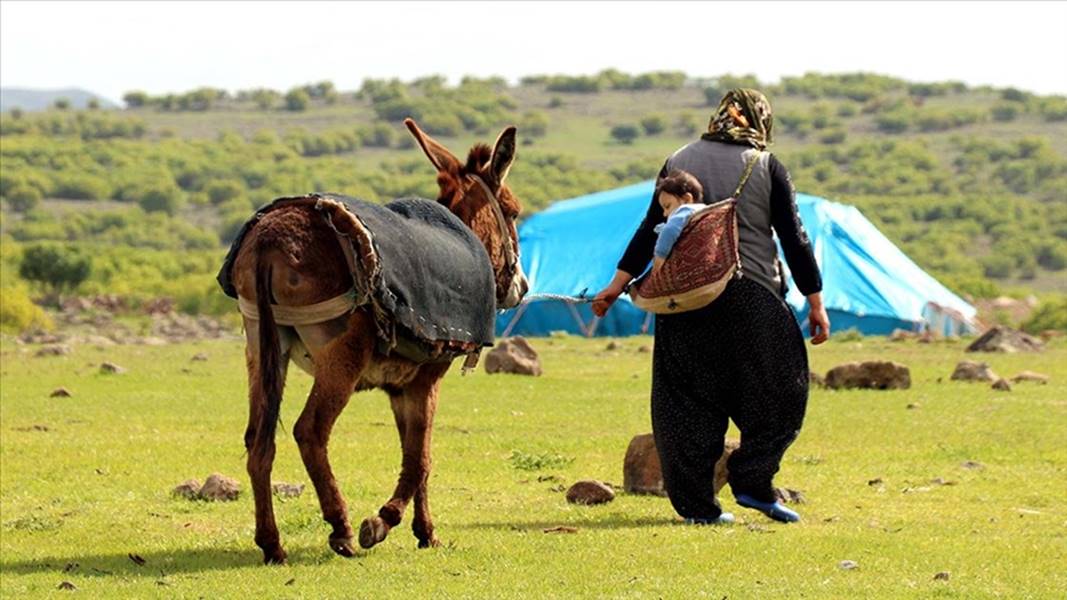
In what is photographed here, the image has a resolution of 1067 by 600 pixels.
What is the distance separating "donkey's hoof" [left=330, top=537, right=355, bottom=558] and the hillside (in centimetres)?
4159

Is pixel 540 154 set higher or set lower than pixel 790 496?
lower

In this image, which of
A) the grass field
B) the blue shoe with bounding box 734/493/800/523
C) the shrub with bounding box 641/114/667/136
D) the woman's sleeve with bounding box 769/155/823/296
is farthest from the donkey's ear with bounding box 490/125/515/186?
the shrub with bounding box 641/114/667/136

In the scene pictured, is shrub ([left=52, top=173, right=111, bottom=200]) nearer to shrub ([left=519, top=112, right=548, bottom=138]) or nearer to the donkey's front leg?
shrub ([left=519, top=112, right=548, bottom=138])

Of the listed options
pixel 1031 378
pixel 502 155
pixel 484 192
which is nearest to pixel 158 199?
pixel 1031 378

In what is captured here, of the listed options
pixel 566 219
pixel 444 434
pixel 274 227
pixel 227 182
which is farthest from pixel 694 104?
pixel 274 227

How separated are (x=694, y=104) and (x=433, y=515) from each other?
106 metres

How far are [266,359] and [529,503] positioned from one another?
3054mm

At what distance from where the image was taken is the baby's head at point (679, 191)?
10.0m

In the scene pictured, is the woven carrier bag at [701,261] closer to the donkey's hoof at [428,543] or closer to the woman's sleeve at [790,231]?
the woman's sleeve at [790,231]

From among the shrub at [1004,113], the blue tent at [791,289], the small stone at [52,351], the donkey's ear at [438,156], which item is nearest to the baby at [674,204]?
the donkey's ear at [438,156]

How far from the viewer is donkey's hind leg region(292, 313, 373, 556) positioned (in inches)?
361

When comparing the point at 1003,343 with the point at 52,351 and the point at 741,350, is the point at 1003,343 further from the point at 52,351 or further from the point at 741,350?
the point at 741,350

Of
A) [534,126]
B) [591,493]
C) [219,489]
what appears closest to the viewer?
[591,493]

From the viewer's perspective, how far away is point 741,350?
10.0 metres
